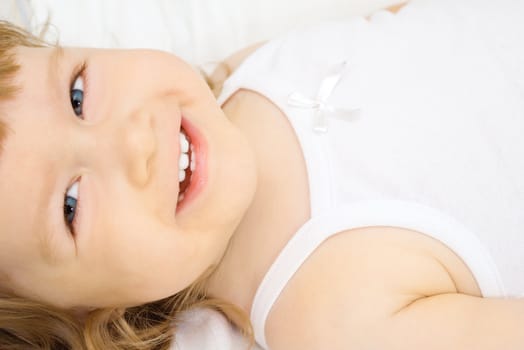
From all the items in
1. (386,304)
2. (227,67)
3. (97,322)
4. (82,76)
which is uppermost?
(82,76)


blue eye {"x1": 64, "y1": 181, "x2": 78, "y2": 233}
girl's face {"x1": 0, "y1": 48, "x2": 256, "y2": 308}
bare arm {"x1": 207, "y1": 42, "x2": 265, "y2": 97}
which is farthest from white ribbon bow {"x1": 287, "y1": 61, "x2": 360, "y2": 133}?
blue eye {"x1": 64, "y1": 181, "x2": 78, "y2": 233}

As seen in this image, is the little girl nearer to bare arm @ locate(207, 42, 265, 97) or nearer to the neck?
the neck

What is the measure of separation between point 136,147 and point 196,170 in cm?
11

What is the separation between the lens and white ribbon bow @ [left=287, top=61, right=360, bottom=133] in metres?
0.95

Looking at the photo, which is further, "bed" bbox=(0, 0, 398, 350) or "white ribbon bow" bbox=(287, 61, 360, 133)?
"bed" bbox=(0, 0, 398, 350)

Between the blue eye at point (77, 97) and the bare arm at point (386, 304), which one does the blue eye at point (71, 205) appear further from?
the bare arm at point (386, 304)

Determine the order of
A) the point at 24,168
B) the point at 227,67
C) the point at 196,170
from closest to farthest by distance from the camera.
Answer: the point at 24,168, the point at 196,170, the point at 227,67

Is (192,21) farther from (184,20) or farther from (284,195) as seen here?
(284,195)

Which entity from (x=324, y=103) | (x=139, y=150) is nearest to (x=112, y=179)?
(x=139, y=150)

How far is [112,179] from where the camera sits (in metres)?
0.81

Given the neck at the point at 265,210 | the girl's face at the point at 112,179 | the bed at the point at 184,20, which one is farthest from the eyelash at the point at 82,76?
the bed at the point at 184,20

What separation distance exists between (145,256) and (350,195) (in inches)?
12.1

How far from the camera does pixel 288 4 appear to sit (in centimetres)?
128

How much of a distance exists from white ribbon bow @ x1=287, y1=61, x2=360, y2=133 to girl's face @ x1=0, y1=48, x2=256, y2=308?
5.2 inches
